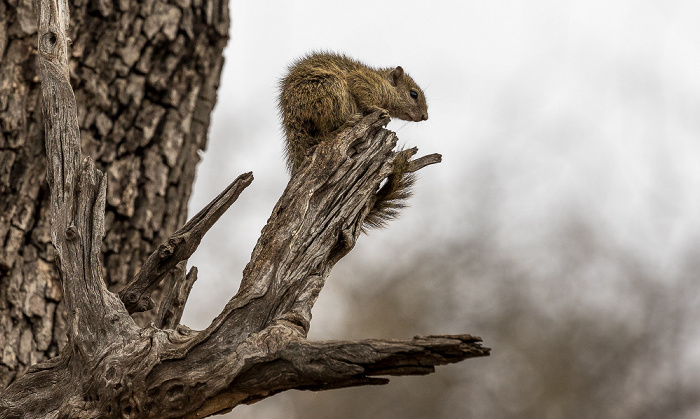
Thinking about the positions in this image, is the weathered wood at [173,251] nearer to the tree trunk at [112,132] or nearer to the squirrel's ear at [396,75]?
the tree trunk at [112,132]

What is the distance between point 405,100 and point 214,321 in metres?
2.75

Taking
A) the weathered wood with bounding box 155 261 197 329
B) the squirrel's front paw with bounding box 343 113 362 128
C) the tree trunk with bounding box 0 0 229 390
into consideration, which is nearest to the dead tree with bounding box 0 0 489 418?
the weathered wood with bounding box 155 261 197 329

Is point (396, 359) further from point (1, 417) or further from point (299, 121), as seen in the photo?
point (299, 121)

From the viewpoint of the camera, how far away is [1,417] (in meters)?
2.46

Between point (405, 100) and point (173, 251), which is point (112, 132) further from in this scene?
point (405, 100)

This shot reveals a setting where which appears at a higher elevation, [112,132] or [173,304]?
[112,132]

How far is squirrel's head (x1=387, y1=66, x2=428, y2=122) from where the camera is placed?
4684mm

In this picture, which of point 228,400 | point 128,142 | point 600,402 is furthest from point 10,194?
point 600,402

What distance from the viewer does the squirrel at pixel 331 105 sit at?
3.26 meters

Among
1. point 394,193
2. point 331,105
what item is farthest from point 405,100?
point 394,193

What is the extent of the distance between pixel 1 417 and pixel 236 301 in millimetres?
879

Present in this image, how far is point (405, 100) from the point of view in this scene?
474 cm

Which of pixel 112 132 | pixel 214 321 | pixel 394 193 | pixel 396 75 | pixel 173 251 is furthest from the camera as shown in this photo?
pixel 396 75

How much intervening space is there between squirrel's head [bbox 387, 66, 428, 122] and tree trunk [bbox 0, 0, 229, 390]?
110 centimetres
